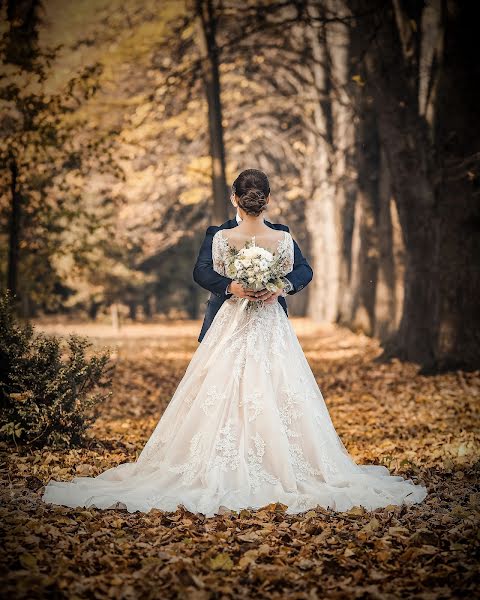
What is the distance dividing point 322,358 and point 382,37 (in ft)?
23.2

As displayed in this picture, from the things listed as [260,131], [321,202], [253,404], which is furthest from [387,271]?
[253,404]

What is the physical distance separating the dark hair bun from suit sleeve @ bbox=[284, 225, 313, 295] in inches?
16.4

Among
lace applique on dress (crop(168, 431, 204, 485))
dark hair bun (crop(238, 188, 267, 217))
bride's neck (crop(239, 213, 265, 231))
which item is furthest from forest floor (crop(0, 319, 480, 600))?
dark hair bun (crop(238, 188, 267, 217))

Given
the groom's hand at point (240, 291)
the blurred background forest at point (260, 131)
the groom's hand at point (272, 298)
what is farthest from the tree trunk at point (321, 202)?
the groom's hand at point (240, 291)

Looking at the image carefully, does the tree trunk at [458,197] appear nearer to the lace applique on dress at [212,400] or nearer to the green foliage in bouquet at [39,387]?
the green foliage in bouquet at [39,387]

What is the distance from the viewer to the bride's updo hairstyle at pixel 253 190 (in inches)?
242

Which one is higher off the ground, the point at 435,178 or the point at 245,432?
the point at 435,178

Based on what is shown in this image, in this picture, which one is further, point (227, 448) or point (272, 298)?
point (272, 298)

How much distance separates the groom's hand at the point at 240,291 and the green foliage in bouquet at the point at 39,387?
2.05m

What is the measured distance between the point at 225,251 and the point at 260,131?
817 inches

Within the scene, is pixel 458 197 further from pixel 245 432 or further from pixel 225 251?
pixel 245 432

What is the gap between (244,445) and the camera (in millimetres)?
5953

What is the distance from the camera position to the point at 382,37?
1318cm

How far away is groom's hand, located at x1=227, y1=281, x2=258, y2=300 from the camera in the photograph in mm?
6066
